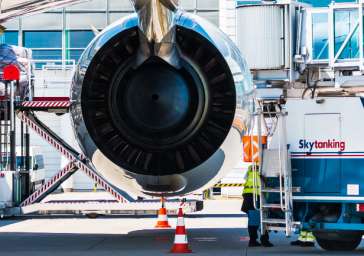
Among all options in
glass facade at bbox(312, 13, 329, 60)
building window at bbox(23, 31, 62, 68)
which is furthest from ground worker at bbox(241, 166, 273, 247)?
building window at bbox(23, 31, 62, 68)

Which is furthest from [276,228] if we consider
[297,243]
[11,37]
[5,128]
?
[11,37]

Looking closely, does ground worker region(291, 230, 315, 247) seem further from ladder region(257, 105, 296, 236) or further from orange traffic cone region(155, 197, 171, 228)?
orange traffic cone region(155, 197, 171, 228)

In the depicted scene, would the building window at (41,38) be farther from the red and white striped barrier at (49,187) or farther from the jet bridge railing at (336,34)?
the jet bridge railing at (336,34)

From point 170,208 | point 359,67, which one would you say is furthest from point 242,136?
point 170,208

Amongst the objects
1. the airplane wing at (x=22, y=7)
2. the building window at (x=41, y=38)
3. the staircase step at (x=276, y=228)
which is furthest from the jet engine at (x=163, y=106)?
the building window at (x=41, y=38)

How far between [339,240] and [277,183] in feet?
4.99

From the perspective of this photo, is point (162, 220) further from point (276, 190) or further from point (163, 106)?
point (163, 106)

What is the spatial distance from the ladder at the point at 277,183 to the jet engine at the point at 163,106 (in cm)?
223

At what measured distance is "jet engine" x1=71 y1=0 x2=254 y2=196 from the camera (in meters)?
11.9

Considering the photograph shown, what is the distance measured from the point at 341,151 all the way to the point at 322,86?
2.06m

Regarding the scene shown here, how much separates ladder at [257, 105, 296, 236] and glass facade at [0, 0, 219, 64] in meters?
24.2

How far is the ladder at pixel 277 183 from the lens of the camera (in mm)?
14156

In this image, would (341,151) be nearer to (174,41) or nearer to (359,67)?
(359,67)

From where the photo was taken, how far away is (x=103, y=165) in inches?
475
